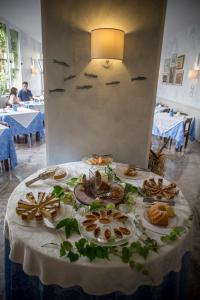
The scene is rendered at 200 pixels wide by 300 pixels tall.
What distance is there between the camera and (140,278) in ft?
2.92

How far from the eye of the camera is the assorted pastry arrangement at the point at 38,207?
3.56 ft

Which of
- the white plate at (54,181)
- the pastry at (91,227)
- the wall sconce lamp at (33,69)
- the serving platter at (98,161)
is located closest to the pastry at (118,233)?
the pastry at (91,227)

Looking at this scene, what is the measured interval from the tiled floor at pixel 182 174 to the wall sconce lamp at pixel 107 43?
180 centimetres

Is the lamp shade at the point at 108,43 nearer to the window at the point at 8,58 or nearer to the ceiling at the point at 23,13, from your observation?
the ceiling at the point at 23,13

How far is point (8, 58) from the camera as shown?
22.1 ft

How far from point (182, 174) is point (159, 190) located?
2.29 metres

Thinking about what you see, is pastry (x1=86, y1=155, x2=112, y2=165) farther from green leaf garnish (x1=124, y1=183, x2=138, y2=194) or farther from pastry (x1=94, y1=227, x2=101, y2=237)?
pastry (x1=94, y1=227, x2=101, y2=237)

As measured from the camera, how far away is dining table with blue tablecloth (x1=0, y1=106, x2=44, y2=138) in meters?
4.18

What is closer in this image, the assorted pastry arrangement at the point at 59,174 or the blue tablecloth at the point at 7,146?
the assorted pastry arrangement at the point at 59,174

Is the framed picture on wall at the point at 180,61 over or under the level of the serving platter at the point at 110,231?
over

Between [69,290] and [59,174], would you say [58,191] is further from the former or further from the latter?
[69,290]

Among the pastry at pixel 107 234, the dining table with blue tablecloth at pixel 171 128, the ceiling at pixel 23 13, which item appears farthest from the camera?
the ceiling at pixel 23 13

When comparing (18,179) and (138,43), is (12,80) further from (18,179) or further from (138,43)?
(138,43)

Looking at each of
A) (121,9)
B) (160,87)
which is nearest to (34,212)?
(121,9)
